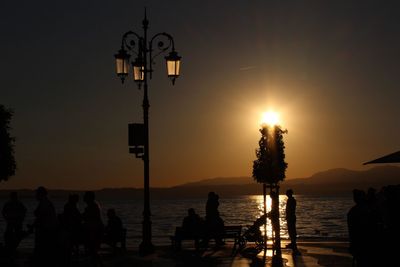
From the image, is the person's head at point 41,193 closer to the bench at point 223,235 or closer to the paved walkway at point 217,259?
the paved walkway at point 217,259

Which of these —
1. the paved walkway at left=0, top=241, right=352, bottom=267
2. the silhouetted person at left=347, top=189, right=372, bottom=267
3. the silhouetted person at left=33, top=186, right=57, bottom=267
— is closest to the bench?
the paved walkway at left=0, top=241, right=352, bottom=267

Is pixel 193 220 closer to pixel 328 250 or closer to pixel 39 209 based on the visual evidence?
pixel 328 250

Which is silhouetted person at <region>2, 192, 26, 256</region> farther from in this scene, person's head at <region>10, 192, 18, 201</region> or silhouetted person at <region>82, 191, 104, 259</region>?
silhouetted person at <region>82, 191, 104, 259</region>

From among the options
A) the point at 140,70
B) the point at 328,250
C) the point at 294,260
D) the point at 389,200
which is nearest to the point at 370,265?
the point at 389,200

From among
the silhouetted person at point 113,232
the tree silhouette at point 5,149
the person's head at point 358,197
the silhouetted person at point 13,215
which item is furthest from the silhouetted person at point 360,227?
the tree silhouette at point 5,149

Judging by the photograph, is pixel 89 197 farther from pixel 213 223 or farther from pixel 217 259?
pixel 213 223

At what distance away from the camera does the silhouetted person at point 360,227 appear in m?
10.9

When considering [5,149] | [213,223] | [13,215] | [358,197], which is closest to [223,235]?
[213,223]

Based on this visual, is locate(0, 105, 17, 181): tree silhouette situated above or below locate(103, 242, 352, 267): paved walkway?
above

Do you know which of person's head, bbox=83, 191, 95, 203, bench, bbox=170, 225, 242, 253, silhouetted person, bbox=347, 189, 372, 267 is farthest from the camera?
bench, bbox=170, 225, 242, 253

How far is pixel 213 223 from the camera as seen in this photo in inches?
794

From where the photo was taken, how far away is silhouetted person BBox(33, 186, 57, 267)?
1270 cm

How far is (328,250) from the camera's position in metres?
19.8

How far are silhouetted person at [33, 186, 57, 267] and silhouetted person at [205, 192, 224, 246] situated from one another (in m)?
7.30
